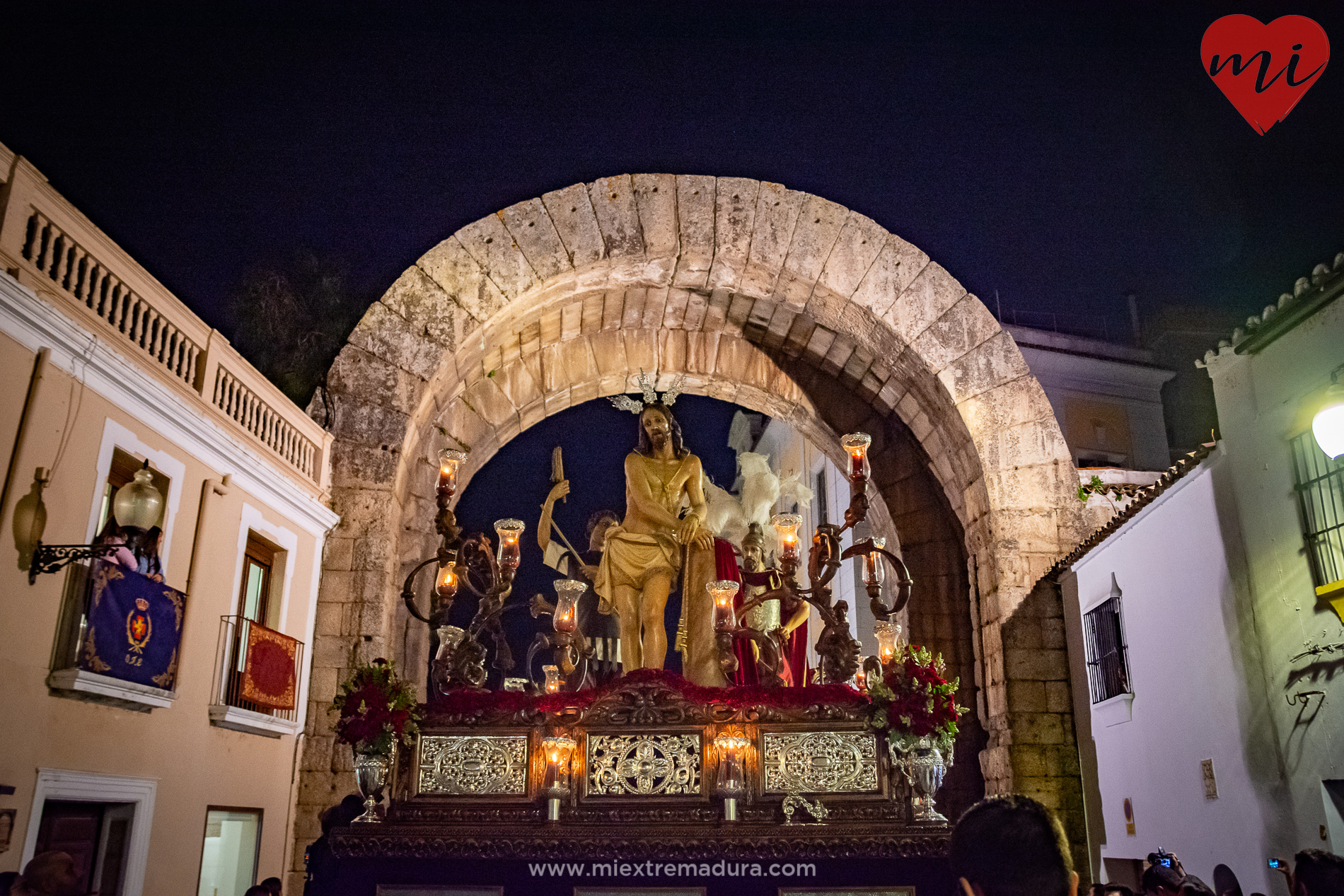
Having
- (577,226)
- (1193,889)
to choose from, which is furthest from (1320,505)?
(577,226)

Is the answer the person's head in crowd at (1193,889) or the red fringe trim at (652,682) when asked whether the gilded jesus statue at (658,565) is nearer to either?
the red fringe trim at (652,682)

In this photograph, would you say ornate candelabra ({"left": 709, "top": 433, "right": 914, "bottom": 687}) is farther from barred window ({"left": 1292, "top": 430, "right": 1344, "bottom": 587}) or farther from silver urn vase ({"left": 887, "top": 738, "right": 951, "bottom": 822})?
barred window ({"left": 1292, "top": 430, "right": 1344, "bottom": 587})

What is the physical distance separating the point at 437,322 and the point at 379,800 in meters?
5.32

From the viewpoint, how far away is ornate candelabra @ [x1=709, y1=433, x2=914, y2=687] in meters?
6.05

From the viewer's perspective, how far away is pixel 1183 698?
23.0 ft

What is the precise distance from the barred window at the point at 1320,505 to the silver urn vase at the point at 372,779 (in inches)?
206

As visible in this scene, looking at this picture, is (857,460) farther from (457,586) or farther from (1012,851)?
(1012,851)

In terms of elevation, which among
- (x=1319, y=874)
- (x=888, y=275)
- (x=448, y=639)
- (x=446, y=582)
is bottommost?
(x=1319, y=874)

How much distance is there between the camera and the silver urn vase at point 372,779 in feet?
16.9

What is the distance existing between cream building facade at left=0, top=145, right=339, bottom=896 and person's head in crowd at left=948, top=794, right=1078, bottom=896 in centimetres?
556

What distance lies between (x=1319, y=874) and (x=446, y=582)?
192 inches

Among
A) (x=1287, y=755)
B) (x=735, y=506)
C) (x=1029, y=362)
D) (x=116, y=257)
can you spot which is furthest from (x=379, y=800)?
(x=1029, y=362)

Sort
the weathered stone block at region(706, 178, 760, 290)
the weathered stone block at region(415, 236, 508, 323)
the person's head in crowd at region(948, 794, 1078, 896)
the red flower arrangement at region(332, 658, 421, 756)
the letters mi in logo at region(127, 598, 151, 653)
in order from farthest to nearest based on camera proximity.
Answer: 1. the weathered stone block at region(706, 178, 760, 290)
2. the weathered stone block at region(415, 236, 508, 323)
3. the letters mi in logo at region(127, 598, 151, 653)
4. the red flower arrangement at region(332, 658, 421, 756)
5. the person's head in crowd at region(948, 794, 1078, 896)

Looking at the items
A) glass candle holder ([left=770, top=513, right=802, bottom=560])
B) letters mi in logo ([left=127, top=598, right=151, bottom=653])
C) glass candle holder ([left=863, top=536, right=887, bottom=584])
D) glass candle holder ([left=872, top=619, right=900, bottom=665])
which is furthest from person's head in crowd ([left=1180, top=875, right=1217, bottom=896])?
letters mi in logo ([left=127, top=598, right=151, bottom=653])
